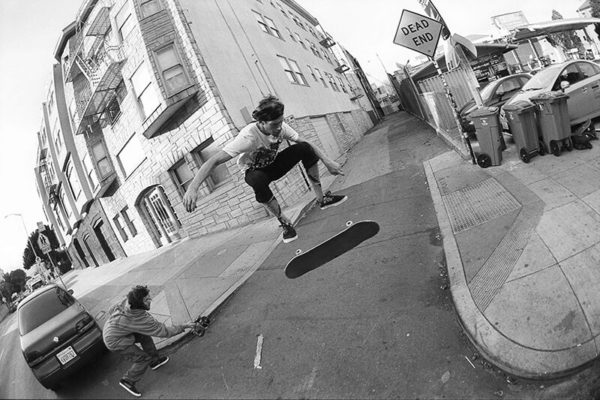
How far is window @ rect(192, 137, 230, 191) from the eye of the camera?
37.1ft

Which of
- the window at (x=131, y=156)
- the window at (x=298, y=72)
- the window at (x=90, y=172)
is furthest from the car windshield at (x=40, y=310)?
the window at (x=298, y=72)

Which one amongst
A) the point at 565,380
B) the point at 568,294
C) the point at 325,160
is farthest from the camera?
the point at 325,160

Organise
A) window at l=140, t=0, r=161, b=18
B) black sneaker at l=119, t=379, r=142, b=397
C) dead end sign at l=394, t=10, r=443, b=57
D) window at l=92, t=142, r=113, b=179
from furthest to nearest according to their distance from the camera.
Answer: window at l=92, t=142, r=113, b=179, window at l=140, t=0, r=161, b=18, dead end sign at l=394, t=10, r=443, b=57, black sneaker at l=119, t=379, r=142, b=397

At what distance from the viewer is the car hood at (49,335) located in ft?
7.98

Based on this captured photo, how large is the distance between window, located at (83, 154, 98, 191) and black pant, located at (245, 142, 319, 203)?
17244 millimetres

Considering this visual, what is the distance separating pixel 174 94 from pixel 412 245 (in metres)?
9.57

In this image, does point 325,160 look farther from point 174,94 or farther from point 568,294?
point 174,94

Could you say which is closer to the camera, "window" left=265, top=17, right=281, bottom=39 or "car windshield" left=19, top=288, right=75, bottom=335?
"car windshield" left=19, top=288, right=75, bottom=335

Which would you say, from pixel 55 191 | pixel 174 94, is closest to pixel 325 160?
pixel 174 94

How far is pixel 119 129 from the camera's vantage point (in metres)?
14.4

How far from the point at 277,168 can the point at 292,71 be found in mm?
15835

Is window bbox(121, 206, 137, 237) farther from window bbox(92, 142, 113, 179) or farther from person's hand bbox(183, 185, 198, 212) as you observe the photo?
person's hand bbox(183, 185, 198, 212)

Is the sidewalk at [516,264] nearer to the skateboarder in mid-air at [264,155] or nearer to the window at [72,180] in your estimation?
the skateboarder in mid-air at [264,155]

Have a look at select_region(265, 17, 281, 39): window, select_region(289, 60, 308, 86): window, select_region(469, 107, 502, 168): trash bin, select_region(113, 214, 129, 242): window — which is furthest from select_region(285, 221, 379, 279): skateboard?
select_region(265, 17, 281, 39): window
